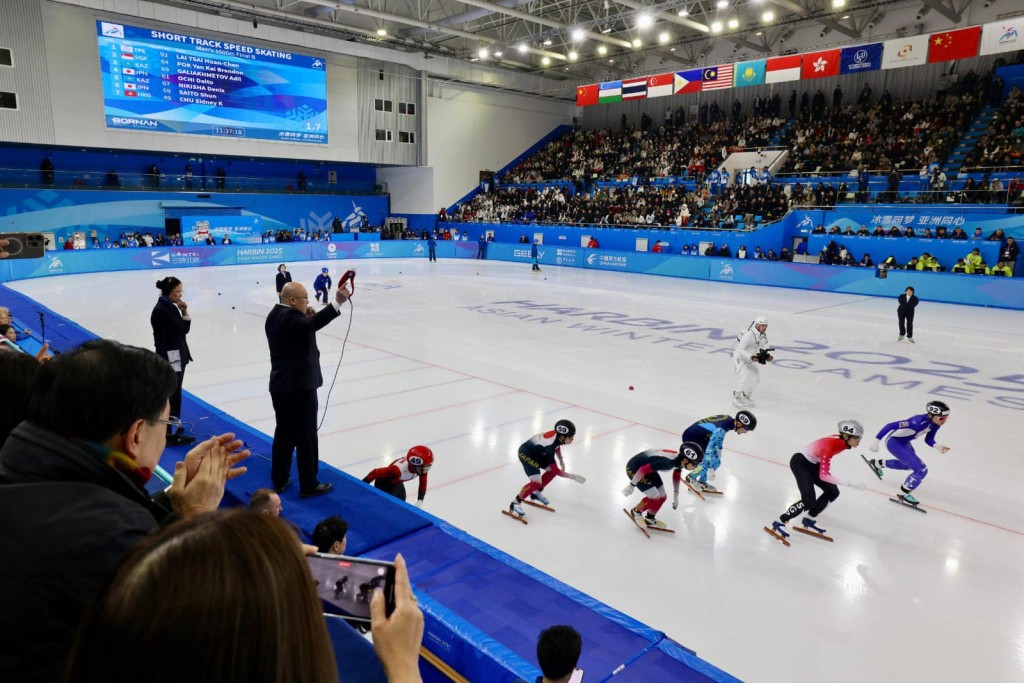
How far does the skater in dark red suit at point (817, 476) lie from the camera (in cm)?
536

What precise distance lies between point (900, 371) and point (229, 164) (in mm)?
31639

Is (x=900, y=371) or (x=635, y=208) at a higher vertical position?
(x=635, y=208)

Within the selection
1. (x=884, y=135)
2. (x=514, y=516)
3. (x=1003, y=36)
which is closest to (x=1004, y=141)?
(x=884, y=135)

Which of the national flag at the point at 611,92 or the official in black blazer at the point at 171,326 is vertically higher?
the national flag at the point at 611,92

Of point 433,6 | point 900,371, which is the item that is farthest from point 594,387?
point 433,6

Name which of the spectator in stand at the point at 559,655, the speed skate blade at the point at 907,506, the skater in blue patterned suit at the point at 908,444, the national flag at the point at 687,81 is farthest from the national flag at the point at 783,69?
the spectator in stand at the point at 559,655

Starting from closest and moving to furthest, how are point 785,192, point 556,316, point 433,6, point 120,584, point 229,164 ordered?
→ point 120,584
point 556,316
point 785,192
point 433,6
point 229,164

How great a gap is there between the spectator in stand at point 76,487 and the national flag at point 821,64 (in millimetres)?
25170

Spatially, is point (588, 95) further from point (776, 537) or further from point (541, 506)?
point (776, 537)

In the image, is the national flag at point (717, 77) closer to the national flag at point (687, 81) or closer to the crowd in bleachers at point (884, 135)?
the national flag at point (687, 81)

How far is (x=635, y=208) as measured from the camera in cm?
3028

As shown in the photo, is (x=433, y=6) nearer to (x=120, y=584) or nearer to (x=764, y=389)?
(x=764, y=389)

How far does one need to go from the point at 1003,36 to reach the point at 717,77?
887 cm

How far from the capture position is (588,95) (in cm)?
2936
